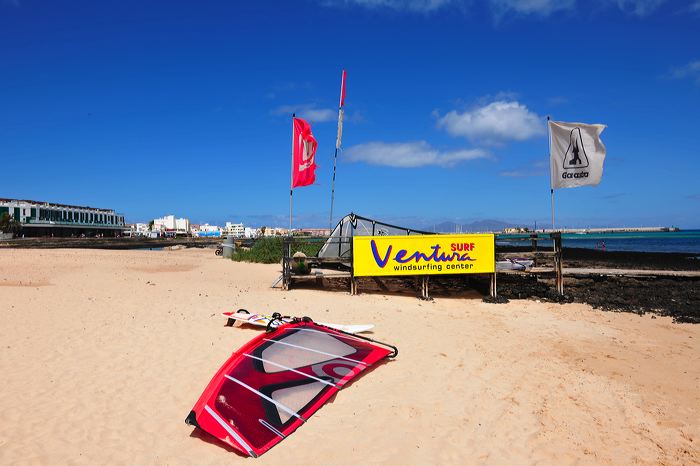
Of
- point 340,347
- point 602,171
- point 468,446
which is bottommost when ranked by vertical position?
point 468,446

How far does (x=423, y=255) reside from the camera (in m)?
13.4

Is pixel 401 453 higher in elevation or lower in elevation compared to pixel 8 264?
lower

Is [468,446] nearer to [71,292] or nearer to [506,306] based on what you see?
[506,306]

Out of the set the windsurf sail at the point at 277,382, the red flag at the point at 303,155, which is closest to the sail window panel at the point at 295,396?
the windsurf sail at the point at 277,382

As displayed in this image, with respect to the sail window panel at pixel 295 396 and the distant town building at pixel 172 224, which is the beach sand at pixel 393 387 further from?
the distant town building at pixel 172 224

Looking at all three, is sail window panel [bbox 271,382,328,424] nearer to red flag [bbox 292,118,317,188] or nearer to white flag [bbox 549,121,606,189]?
red flag [bbox 292,118,317,188]

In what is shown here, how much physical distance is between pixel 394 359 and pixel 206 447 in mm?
3464

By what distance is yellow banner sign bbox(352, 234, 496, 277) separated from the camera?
13.4m

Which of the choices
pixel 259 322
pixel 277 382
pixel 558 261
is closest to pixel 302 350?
pixel 277 382

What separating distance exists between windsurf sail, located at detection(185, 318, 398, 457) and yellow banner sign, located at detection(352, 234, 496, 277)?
627 centimetres

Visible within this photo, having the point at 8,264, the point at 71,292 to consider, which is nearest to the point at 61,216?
the point at 8,264

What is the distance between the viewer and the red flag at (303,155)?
14062mm

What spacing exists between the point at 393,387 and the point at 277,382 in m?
1.72

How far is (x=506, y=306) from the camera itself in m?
12.6
